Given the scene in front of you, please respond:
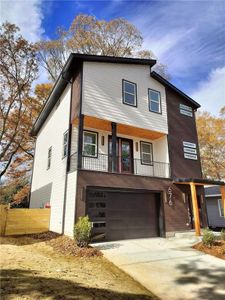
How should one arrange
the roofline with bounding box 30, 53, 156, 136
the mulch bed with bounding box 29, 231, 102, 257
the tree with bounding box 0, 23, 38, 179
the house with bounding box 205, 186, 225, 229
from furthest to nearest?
1. the house with bounding box 205, 186, 225, 229
2. the tree with bounding box 0, 23, 38, 179
3. the roofline with bounding box 30, 53, 156, 136
4. the mulch bed with bounding box 29, 231, 102, 257

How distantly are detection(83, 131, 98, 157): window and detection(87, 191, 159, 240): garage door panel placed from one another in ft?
8.69

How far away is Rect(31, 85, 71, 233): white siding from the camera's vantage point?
1148cm

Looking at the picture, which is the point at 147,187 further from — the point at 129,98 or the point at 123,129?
the point at 129,98

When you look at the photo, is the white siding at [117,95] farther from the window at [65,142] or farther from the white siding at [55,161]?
the window at [65,142]

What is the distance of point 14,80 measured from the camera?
695 inches

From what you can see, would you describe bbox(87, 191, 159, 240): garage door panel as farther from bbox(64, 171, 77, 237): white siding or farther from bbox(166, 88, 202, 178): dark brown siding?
bbox(166, 88, 202, 178): dark brown siding

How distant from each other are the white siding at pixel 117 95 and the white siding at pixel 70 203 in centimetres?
334

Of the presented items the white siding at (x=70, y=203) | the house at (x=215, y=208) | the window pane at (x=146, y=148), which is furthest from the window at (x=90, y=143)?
the house at (x=215, y=208)

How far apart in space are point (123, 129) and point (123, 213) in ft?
16.1

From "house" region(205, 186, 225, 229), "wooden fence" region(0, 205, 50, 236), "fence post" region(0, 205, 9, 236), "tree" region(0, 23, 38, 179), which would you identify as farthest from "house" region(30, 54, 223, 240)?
"house" region(205, 186, 225, 229)

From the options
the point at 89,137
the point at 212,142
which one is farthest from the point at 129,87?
the point at 212,142

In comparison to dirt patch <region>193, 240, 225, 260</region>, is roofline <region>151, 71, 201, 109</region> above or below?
above

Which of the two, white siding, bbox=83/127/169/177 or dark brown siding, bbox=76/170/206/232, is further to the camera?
white siding, bbox=83/127/169/177

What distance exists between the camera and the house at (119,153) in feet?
34.4
